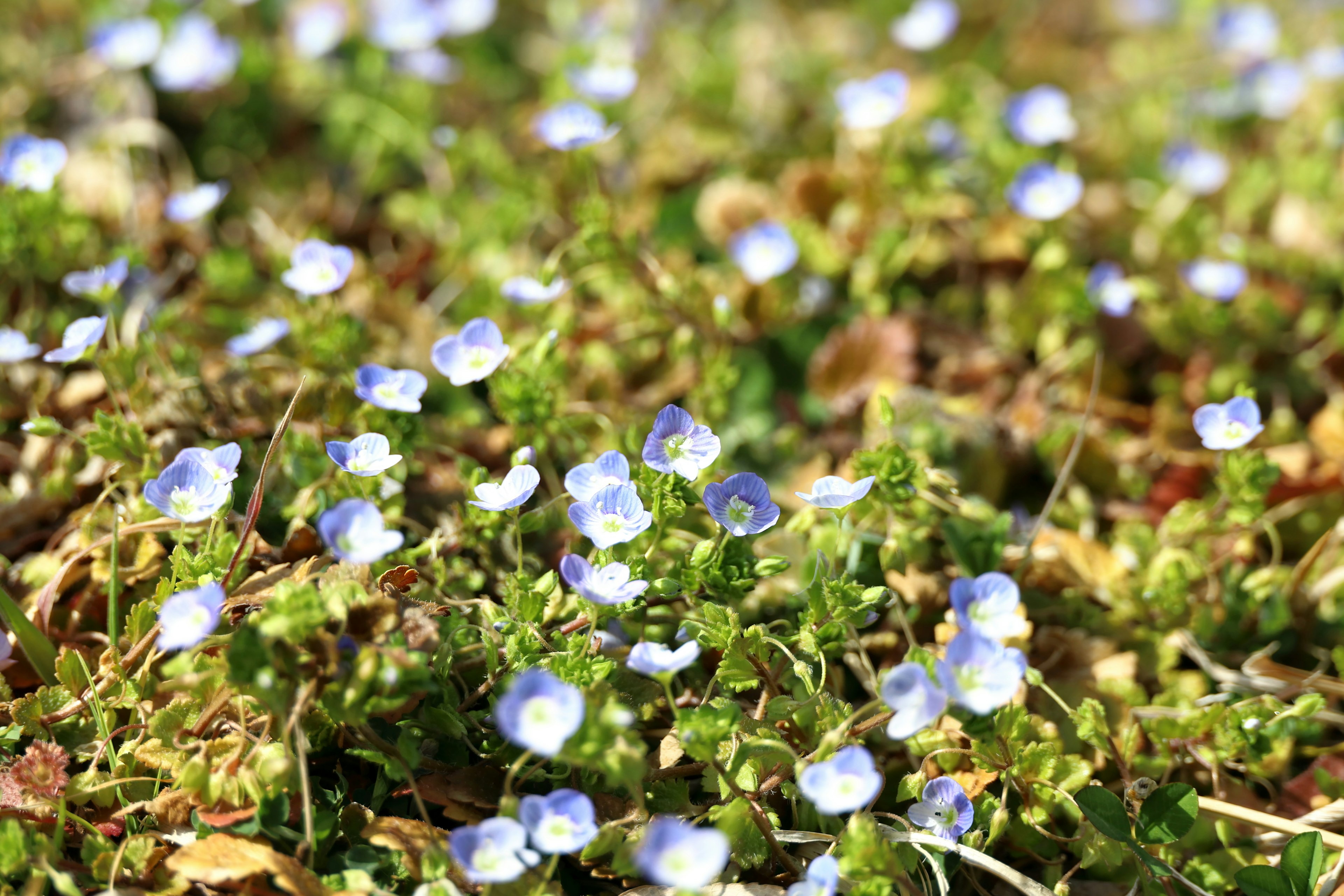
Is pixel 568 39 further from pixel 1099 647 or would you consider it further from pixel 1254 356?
pixel 1099 647

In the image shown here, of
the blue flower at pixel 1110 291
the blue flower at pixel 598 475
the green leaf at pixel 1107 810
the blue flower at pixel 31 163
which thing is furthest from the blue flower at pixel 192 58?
the green leaf at pixel 1107 810

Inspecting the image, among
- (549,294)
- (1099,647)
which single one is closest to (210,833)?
(549,294)

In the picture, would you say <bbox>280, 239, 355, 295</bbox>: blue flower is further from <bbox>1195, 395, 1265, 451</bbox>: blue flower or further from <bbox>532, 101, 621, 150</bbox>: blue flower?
<bbox>1195, 395, 1265, 451</bbox>: blue flower

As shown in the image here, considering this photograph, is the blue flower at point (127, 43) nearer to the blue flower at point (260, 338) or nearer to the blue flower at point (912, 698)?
the blue flower at point (260, 338)

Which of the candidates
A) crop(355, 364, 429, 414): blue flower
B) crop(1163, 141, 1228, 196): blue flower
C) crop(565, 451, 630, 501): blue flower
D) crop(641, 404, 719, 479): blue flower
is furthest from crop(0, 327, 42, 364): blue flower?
crop(1163, 141, 1228, 196): blue flower

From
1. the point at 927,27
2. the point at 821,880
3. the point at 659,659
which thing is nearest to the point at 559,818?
the point at 659,659

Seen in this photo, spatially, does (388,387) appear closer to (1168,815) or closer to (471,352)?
(471,352)
